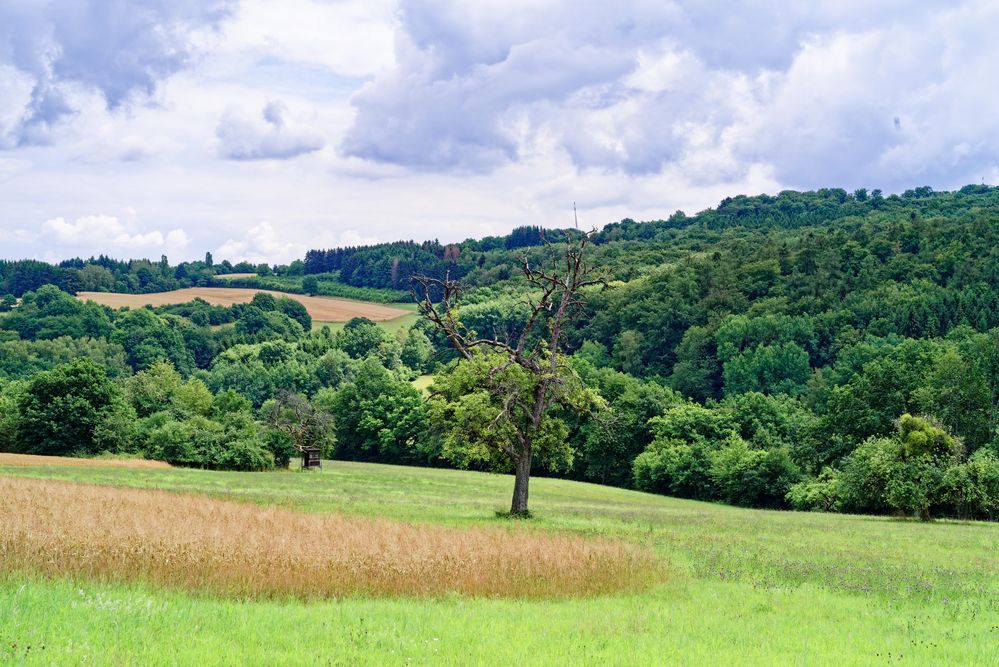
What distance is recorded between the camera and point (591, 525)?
35.6m

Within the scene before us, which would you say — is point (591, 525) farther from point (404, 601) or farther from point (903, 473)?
point (903, 473)

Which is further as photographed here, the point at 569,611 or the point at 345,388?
the point at 345,388

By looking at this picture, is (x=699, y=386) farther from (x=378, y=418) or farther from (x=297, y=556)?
(x=297, y=556)

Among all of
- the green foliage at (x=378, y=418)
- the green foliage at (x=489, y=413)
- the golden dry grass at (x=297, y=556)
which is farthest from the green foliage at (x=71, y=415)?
the golden dry grass at (x=297, y=556)

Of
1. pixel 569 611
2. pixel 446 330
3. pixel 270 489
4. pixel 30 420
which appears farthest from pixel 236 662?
pixel 30 420

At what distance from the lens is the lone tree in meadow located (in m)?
35.8

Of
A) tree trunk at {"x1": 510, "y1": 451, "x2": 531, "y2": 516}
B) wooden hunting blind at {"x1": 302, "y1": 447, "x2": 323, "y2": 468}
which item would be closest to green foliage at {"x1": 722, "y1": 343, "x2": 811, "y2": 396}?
wooden hunting blind at {"x1": 302, "y1": 447, "x2": 323, "y2": 468}

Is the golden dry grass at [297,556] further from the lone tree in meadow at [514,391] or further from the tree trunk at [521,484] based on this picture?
the tree trunk at [521,484]

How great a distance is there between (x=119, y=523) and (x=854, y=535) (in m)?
28.6

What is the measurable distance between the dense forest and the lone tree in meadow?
1.27 ft

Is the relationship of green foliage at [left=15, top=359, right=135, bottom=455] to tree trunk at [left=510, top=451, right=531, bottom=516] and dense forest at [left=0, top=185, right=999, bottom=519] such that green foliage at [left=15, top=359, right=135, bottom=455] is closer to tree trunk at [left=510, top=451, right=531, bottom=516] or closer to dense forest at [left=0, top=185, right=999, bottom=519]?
dense forest at [left=0, top=185, right=999, bottom=519]

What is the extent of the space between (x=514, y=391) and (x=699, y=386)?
122 m

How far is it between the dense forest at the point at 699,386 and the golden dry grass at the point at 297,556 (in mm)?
13646

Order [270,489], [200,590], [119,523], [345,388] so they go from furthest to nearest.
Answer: [345,388] → [270,489] → [119,523] → [200,590]
